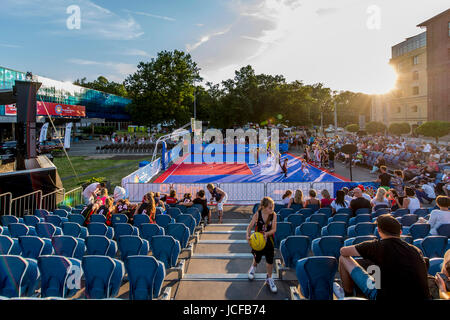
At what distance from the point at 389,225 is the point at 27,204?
12.5 m

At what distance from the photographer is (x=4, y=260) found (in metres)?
3.83

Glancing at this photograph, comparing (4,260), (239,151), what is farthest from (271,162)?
(4,260)

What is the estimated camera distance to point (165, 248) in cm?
529

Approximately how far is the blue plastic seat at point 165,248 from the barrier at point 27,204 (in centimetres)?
782

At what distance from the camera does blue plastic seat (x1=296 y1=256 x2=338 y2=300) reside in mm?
3861

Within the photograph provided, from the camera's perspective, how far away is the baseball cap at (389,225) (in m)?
2.96

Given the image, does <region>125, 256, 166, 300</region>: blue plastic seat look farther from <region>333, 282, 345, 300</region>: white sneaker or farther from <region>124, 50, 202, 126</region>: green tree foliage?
<region>124, 50, 202, 126</region>: green tree foliage

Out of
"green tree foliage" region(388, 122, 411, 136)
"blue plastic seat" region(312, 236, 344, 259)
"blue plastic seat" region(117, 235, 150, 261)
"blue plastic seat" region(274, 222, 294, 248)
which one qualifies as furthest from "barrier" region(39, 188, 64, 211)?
"green tree foliage" region(388, 122, 411, 136)

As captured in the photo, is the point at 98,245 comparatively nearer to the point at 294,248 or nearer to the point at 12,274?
the point at 12,274

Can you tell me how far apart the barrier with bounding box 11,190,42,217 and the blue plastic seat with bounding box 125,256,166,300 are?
28.5ft

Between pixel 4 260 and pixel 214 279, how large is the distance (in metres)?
3.19
